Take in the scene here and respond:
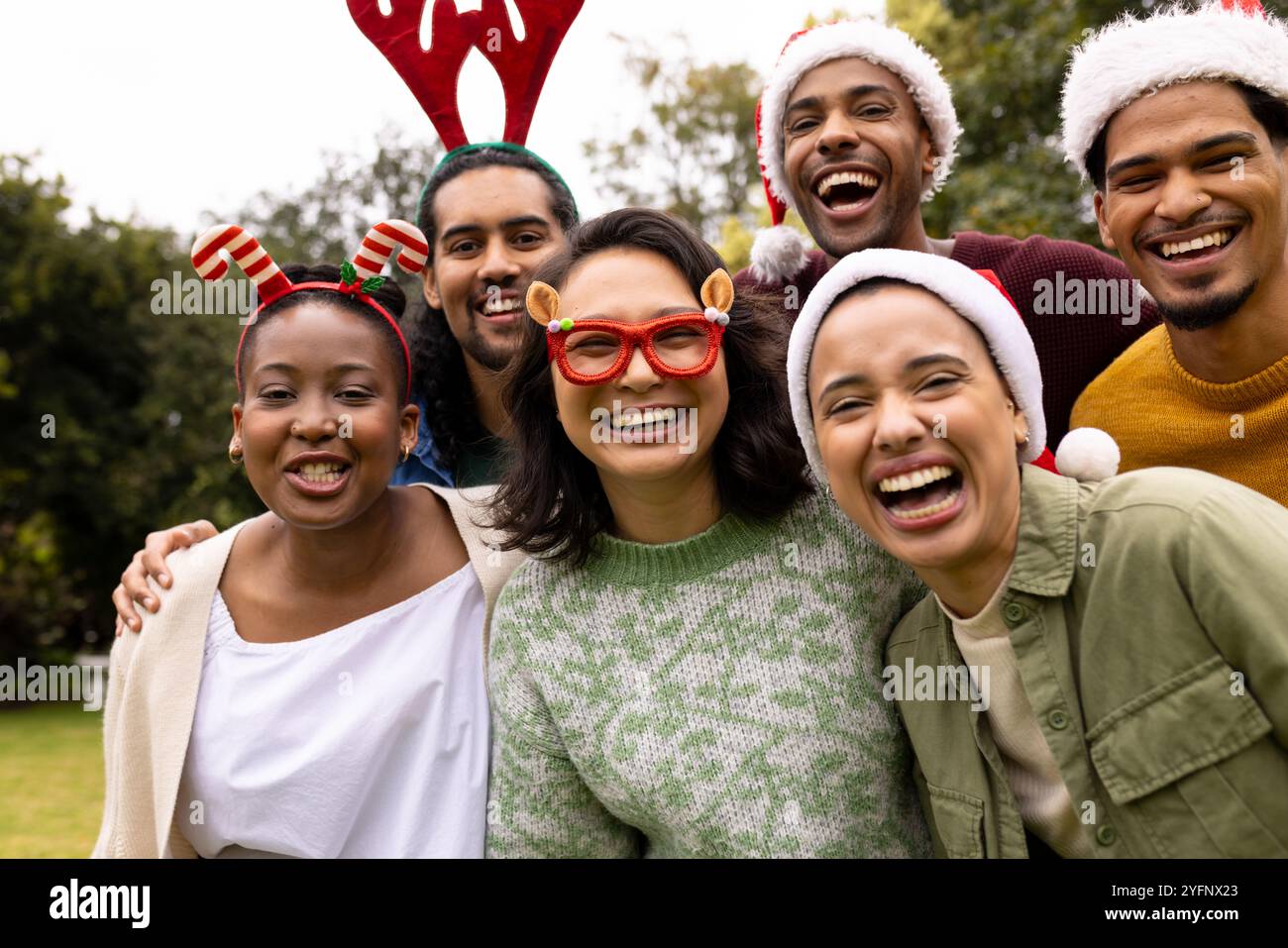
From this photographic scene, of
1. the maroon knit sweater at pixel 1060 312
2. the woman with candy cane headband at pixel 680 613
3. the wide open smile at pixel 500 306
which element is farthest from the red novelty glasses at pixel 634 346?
the wide open smile at pixel 500 306

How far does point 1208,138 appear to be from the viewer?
10.5 ft

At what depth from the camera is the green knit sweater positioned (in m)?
2.97

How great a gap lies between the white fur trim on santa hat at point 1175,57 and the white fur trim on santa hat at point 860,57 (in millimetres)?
1059

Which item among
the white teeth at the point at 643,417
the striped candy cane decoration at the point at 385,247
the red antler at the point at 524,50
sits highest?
the red antler at the point at 524,50

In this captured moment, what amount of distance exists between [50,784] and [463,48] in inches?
469

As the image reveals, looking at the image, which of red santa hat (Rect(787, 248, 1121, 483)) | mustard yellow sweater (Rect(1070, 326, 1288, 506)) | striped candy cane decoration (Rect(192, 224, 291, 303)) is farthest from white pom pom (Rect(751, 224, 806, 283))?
striped candy cane decoration (Rect(192, 224, 291, 303))

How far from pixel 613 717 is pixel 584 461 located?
31.5 inches

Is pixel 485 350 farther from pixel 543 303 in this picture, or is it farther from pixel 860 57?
pixel 860 57

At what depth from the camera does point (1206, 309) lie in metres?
3.33

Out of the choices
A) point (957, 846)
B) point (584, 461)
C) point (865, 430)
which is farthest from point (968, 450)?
point (584, 461)

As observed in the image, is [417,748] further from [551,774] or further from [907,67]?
[907,67]

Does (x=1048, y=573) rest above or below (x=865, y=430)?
below

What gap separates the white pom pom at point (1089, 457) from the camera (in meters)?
2.90
